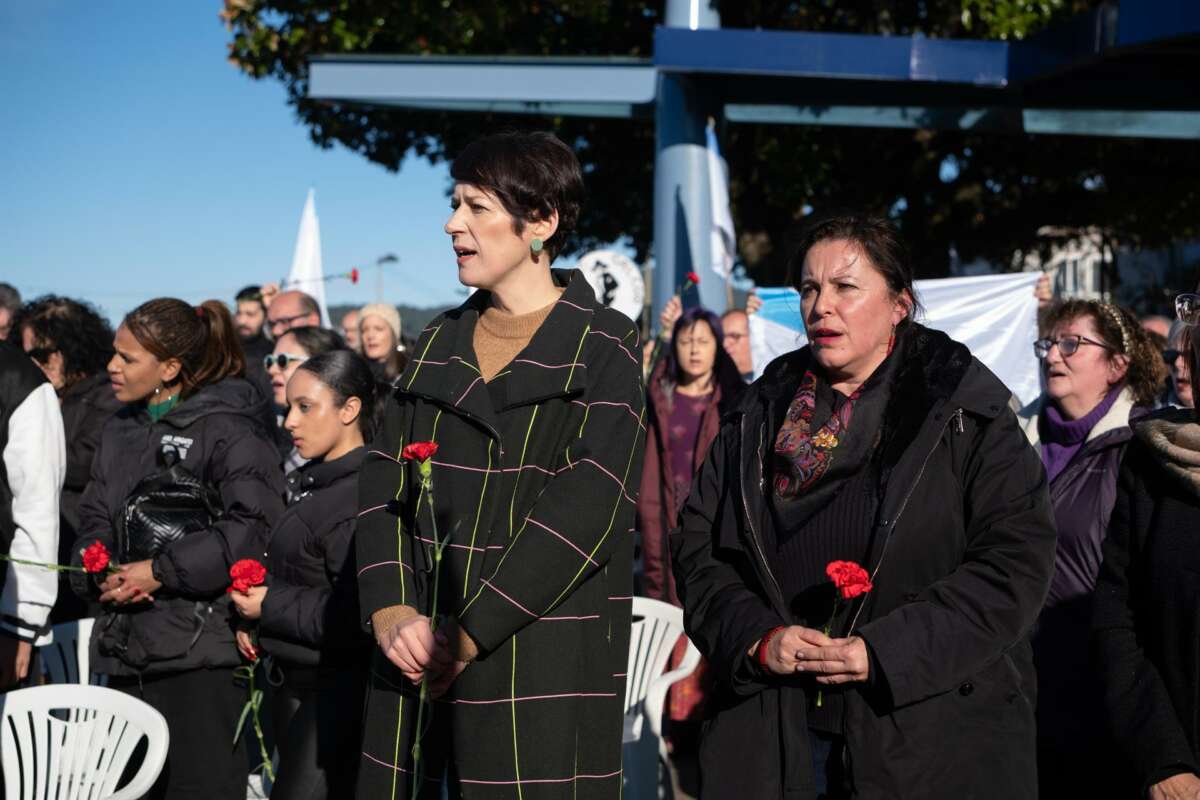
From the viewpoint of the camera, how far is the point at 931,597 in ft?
8.63

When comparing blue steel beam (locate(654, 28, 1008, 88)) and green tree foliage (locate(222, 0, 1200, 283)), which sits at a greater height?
green tree foliage (locate(222, 0, 1200, 283))

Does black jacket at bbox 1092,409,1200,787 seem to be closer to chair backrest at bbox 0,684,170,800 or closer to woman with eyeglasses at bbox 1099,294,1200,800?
woman with eyeglasses at bbox 1099,294,1200,800

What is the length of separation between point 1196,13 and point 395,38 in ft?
28.2

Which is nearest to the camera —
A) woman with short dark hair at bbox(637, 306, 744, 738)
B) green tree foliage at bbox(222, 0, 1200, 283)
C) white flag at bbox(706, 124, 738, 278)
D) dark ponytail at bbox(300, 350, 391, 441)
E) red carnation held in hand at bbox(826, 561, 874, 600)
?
red carnation held in hand at bbox(826, 561, 874, 600)

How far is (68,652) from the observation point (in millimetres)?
4820

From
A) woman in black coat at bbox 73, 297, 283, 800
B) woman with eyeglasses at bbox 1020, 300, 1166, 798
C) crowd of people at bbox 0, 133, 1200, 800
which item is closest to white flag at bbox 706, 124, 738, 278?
woman with eyeglasses at bbox 1020, 300, 1166, 798

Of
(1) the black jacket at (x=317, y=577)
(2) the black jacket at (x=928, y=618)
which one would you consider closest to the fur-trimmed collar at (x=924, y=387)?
(2) the black jacket at (x=928, y=618)

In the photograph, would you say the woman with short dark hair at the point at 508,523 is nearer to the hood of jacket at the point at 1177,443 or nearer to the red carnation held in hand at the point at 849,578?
the red carnation held in hand at the point at 849,578

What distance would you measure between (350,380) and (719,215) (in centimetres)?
553

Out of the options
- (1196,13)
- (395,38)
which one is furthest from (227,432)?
(395,38)

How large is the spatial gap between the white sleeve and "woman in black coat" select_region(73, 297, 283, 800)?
0.47ft

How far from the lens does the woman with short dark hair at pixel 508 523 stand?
273cm

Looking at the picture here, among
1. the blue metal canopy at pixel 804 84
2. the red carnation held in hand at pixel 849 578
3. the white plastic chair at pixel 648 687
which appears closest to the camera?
the red carnation held in hand at pixel 849 578

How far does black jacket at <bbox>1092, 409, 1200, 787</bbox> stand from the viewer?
2.58 metres
